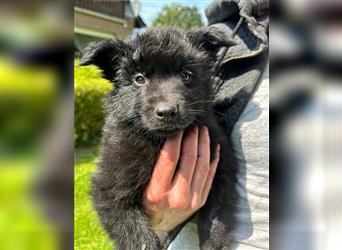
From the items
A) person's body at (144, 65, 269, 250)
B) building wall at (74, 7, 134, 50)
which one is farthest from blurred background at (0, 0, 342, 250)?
building wall at (74, 7, 134, 50)

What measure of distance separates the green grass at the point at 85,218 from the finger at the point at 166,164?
35 centimetres

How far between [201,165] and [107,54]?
54 centimetres

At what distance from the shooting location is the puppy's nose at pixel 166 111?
1382 millimetres

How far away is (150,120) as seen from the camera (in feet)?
4.77

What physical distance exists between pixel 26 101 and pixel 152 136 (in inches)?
34.3

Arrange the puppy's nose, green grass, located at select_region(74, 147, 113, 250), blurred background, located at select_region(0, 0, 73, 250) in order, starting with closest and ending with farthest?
blurred background, located at select_region(0, 0, 73, 250), the puppy's nose, green grass, located at select_region(74, 147, 113, 250)

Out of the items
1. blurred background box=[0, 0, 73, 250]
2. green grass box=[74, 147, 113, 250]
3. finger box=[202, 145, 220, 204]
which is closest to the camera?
blurred background box=[0, 0, 73, 250]

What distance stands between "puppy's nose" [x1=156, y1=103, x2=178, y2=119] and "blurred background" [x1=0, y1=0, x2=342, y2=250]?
0.58m

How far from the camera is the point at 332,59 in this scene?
709 millimetres

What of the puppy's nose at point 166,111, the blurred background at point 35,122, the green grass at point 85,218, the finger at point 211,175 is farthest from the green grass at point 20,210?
the green grass at point 85,218

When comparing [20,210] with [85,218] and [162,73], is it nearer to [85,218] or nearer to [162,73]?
[162,73]

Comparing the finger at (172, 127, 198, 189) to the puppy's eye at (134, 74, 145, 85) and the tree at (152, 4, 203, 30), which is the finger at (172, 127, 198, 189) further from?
the tree at (152, 4, 203, 30)

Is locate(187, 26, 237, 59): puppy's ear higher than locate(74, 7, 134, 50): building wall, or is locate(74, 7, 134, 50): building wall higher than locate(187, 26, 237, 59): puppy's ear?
locate(74, 7, 134, 50): building wall

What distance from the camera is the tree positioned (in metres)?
1.57
